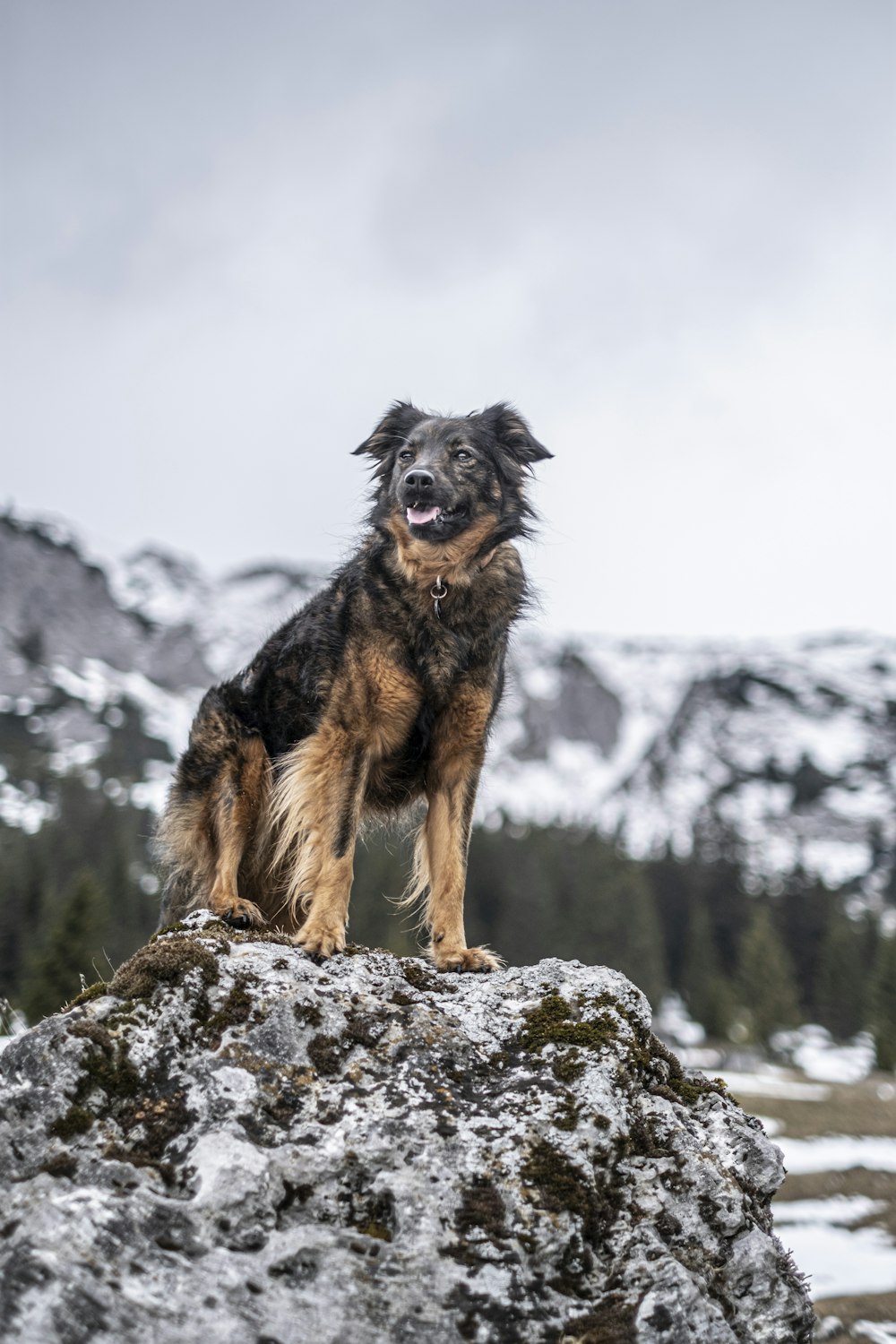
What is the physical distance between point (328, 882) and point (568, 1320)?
2705 millimetres

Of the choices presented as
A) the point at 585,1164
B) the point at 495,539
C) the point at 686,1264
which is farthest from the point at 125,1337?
the point at 495,539

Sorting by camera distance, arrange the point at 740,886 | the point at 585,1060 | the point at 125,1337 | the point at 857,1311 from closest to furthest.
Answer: the point at 125,1337, the point at 585,1060, the point at 857,1311, the point at 740,886

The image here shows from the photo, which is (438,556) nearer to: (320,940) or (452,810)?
(452,810)

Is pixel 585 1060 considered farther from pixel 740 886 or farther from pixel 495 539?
pixel 740 886

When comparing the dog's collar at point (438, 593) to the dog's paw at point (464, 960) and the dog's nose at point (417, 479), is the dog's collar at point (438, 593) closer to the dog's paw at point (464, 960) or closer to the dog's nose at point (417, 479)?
the dog's nose at point (417, 479)

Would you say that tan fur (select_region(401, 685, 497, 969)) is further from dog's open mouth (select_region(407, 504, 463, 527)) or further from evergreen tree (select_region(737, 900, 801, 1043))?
evergreen tree (select_region(737, 900, 801, 1043))

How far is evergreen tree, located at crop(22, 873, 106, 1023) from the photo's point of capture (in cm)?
2819

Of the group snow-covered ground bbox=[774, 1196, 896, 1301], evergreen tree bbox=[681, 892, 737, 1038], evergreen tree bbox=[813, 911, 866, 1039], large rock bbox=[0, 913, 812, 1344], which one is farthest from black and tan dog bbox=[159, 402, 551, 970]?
evergreen tree bbox=[813, 911, 866, 1039]

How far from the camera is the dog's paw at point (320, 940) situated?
5.79 meters

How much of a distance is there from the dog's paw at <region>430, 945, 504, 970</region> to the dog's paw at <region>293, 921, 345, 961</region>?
663 millimetres

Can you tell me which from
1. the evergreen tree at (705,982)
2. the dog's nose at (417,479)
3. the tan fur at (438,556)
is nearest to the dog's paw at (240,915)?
the tan fur at (438,556)

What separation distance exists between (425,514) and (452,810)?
1.91m

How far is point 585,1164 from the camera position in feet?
15.2

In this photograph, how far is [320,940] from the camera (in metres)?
5.86
